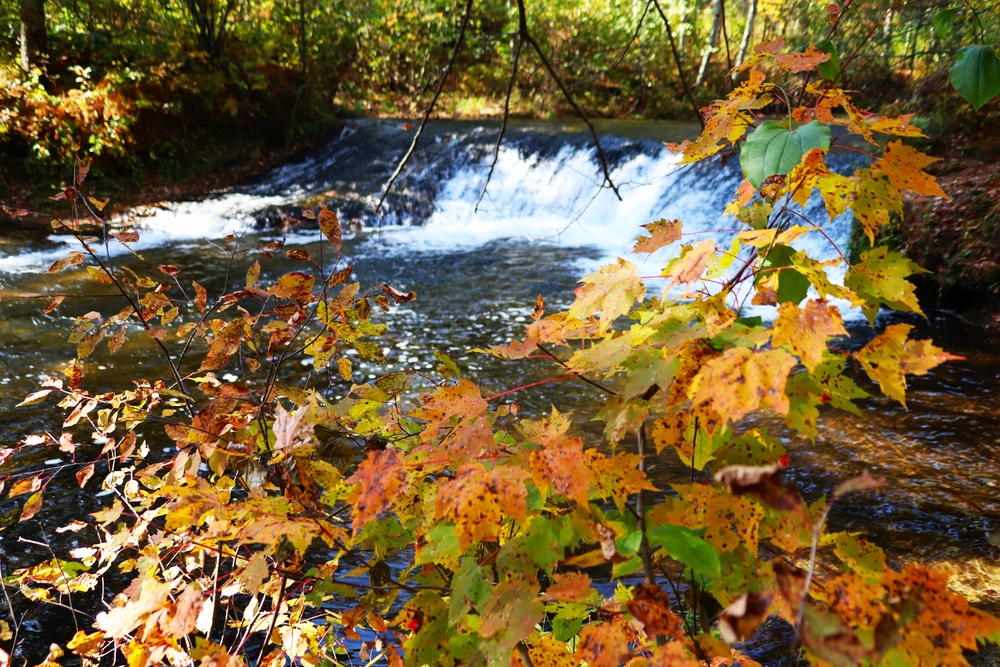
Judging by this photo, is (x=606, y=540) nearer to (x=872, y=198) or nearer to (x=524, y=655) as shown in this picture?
(x=524, y=655)

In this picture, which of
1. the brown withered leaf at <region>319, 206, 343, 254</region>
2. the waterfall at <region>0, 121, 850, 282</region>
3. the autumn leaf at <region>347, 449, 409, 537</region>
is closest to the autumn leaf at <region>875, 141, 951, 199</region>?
the autumn leaf at <region>347, 449, 409, 537</region>

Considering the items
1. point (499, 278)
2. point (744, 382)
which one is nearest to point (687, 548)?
point (744, 382)

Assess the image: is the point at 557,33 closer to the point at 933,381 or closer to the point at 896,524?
the point at 933,381

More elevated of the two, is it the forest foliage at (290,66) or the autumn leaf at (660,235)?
the forest foliage at (290,66)

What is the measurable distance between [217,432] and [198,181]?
11.6 m

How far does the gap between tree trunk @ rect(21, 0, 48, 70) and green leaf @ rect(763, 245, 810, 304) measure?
41.7 ft

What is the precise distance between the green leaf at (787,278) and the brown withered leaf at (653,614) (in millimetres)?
438

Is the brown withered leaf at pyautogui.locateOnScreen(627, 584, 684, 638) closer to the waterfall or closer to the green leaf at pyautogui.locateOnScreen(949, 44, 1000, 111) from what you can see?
the green leaf at pyautogui.locateOnScreen(949, 44, 1000, 111)

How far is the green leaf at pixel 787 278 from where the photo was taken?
95cm

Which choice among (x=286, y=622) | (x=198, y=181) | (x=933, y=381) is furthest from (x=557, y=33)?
(x=286, y=622)

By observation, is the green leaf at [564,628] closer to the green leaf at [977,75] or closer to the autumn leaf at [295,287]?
the autumn leaf at [295,287]

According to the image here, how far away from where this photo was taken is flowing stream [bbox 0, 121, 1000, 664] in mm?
3186

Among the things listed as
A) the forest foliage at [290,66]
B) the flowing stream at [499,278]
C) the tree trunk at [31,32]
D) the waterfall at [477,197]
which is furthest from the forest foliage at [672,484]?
the tree trunk at [31,32]

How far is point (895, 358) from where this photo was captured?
2.62ft
